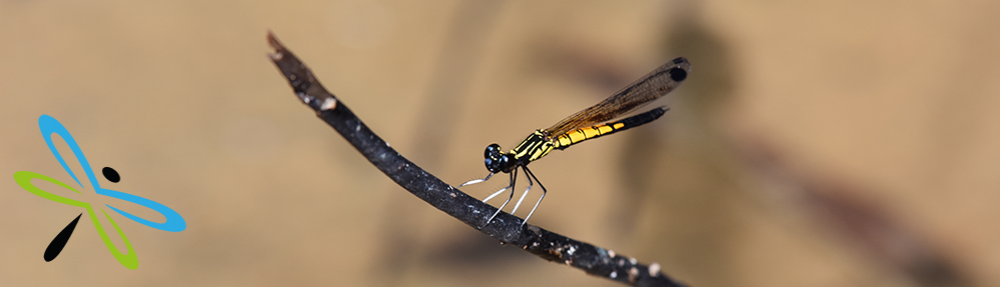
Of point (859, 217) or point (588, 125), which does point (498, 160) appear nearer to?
point (588, 125)

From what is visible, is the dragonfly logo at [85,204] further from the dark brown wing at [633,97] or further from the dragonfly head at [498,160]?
the dark brown wing at [633,97]

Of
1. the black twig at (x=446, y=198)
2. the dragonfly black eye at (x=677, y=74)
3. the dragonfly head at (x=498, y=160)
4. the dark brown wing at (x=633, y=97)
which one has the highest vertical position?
the dragonfly black eye at (x=677, y=74)

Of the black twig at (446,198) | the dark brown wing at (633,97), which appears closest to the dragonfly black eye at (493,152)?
the dark brown wing at (633,97)

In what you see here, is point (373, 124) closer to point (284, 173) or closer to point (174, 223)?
point (284, 173)

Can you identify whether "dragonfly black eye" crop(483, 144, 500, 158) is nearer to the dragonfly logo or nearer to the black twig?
the black twig

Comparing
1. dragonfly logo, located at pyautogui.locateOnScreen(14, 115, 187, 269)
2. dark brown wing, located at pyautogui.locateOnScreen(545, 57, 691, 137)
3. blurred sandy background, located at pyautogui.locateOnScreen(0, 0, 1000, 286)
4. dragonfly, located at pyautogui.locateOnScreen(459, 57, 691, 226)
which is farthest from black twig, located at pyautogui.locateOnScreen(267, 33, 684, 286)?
dragonfly logo, located at pyautogui.locateOnScreen(14, 115, 187, 269)

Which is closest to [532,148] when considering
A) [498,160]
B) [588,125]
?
[498,160]

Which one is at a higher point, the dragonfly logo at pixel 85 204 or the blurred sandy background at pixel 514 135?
the blurred sandy background at pixel 514 135
